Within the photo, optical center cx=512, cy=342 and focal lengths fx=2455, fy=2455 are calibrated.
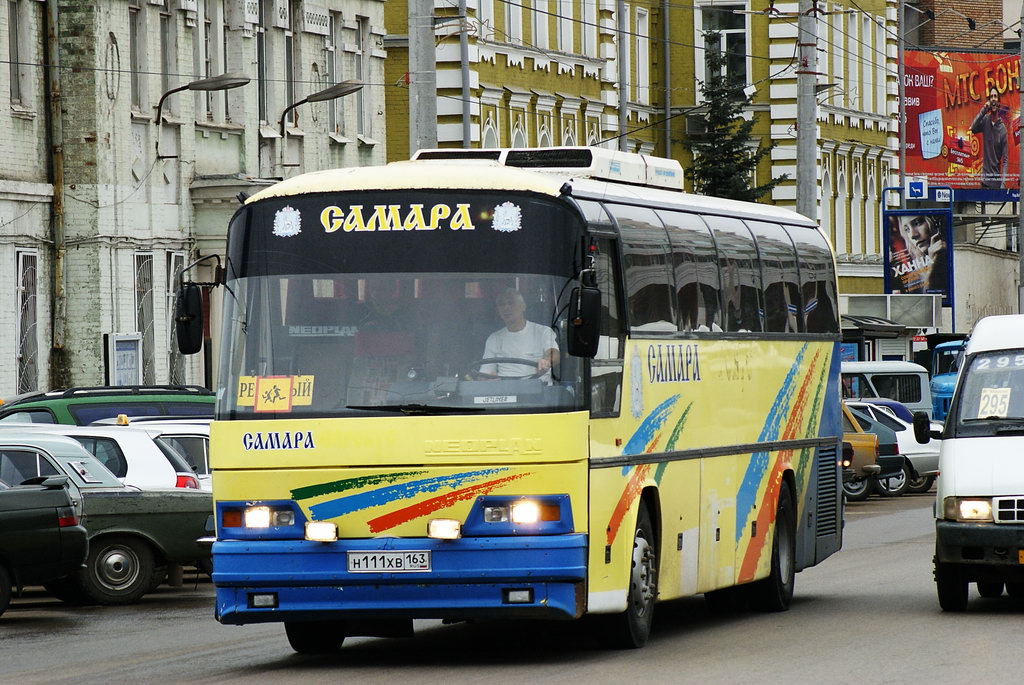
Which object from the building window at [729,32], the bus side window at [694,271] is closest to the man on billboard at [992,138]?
the building window at [729,32]

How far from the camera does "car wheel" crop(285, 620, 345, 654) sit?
1530 cm

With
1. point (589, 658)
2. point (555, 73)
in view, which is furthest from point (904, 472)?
point (589, 658)

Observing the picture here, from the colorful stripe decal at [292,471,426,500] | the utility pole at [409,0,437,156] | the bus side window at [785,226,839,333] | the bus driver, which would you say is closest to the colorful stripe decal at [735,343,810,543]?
the bus side window at [785,226,839,333]

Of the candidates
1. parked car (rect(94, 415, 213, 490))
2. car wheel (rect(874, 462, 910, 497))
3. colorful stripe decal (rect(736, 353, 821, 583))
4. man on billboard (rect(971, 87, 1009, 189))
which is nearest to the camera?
colorful stripe decal (rect(736, 353, 821, 583))

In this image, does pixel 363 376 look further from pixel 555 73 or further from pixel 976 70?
pixel 976 70

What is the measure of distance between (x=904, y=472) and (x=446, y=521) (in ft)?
83.5

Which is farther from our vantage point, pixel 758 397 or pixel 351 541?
pixel 758 397

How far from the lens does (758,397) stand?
18.0 metres

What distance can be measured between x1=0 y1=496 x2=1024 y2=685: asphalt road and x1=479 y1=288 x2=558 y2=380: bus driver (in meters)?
1.70

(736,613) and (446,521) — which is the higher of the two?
(446,521)

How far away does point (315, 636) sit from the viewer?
50.7ft

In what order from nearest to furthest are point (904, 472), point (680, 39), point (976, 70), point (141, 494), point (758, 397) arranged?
point (758, 397)
point (141, 494)
point (904, 472)
point (680, 39)
point (976, 70)

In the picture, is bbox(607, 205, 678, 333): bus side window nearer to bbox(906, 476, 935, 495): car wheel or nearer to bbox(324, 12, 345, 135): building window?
bbox(906, 476, 935, 495): car wheel

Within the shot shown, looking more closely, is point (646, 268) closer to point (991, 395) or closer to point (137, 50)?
point (991, 395)
